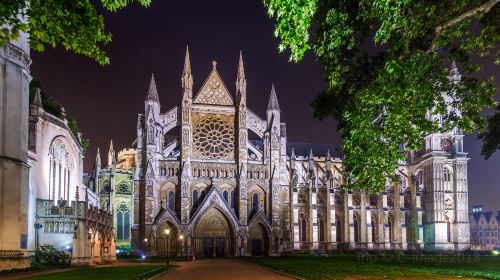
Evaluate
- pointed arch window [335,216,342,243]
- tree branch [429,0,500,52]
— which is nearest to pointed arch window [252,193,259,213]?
pointed arch window [335,216,342,243]

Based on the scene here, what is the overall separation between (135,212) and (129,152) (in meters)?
27.1

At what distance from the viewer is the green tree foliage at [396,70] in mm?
13484

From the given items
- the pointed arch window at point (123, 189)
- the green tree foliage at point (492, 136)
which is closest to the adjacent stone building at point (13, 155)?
the green tree foliage at point (492, 136)

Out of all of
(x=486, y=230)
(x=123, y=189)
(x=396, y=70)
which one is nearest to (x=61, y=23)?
(x=396, y=70)

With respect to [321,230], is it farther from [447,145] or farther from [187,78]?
[187,78]

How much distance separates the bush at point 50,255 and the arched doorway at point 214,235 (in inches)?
983

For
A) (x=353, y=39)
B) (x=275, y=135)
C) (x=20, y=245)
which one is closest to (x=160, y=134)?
(x=275, y=135)

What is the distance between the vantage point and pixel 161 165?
55750 millimetres

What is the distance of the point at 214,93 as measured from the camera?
2333 inches

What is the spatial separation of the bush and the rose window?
27.4 meters

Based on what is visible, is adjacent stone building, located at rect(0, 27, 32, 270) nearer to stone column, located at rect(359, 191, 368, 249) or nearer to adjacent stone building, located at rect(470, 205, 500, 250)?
stone column, located at rect(359, 191, 368, 249)

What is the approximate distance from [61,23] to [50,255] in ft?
77.1

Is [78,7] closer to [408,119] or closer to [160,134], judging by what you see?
[408,119]

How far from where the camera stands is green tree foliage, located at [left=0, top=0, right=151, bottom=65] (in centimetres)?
955
